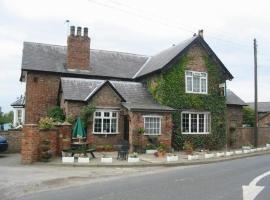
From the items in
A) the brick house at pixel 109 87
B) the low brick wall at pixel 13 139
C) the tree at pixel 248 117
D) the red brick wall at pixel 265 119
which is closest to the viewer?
the low brick wall at pixel 13 139

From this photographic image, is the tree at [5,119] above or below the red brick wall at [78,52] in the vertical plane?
below

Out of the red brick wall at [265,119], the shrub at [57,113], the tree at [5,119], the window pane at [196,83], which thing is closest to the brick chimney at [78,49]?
the shrub at [57,113]

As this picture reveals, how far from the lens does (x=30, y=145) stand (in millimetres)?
18969

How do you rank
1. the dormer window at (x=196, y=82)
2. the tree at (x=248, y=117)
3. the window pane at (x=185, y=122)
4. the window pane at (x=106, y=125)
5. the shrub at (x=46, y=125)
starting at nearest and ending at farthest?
the shrub at (x=46, y=125), the window pane at (x=106, y=125), the window pane at (x=185, y=122), the dormer window at (x=196, y=82), the tree at (x=248, y=117)

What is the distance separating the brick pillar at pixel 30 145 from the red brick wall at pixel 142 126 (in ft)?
23.9

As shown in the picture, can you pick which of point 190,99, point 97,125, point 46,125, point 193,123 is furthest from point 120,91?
point 46,125

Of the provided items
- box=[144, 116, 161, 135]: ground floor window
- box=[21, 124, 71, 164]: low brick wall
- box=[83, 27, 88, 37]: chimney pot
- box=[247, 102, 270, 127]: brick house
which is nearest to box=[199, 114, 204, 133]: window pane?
box=[144, 116, 161, 135]: ground floor window

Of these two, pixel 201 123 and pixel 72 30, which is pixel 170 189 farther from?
pixel 72 30

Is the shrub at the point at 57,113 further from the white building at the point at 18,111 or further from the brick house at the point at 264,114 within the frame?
the brick house at the point at 264,114

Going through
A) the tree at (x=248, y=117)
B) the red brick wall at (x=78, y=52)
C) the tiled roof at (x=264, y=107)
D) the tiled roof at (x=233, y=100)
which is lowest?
the tree at (x=248, y=117)

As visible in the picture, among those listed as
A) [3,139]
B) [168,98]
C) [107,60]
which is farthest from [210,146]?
[3,139]

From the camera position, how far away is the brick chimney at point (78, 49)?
30109 mm

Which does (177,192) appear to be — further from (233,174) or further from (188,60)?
(188,60)

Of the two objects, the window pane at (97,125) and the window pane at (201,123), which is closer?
the window pane at (97,125)
